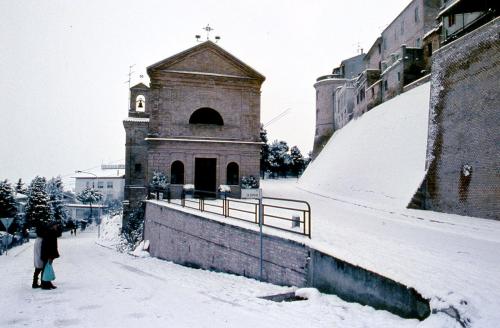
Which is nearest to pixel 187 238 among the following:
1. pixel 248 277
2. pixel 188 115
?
pixel 248 277

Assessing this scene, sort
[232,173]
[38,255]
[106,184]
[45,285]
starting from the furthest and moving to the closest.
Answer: [106,184], [232,173], [38,255], [45,285]

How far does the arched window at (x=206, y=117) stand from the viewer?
25.3m

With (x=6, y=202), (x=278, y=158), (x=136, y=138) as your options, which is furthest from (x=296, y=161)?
(x=6, y=202)

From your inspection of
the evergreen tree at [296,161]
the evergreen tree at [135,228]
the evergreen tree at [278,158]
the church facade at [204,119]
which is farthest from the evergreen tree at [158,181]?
the evergreen tree at [296,161]

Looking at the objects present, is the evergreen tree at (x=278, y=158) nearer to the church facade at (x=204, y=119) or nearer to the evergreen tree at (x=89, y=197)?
the church facade at (x=204, y=119)

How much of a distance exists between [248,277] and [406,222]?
6.33m

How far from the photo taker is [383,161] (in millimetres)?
23625

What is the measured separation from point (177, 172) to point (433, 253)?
728 inches

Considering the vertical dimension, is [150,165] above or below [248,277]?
above

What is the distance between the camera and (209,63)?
83.1ft

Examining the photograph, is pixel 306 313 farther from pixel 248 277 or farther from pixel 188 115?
pixel 188 115

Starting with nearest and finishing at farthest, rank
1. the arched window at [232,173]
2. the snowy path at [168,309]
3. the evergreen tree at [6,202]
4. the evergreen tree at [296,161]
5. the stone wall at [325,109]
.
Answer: the snowy path at [168,309] → the arched window at [232,173] → the evergreen tree at [6,202] → the stone wall at [325,109] → the evergreen tree at [296,161]

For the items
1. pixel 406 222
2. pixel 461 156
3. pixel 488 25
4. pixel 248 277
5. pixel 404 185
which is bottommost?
pixel 248 277

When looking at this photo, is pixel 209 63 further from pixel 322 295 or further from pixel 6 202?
pixel 6 202
